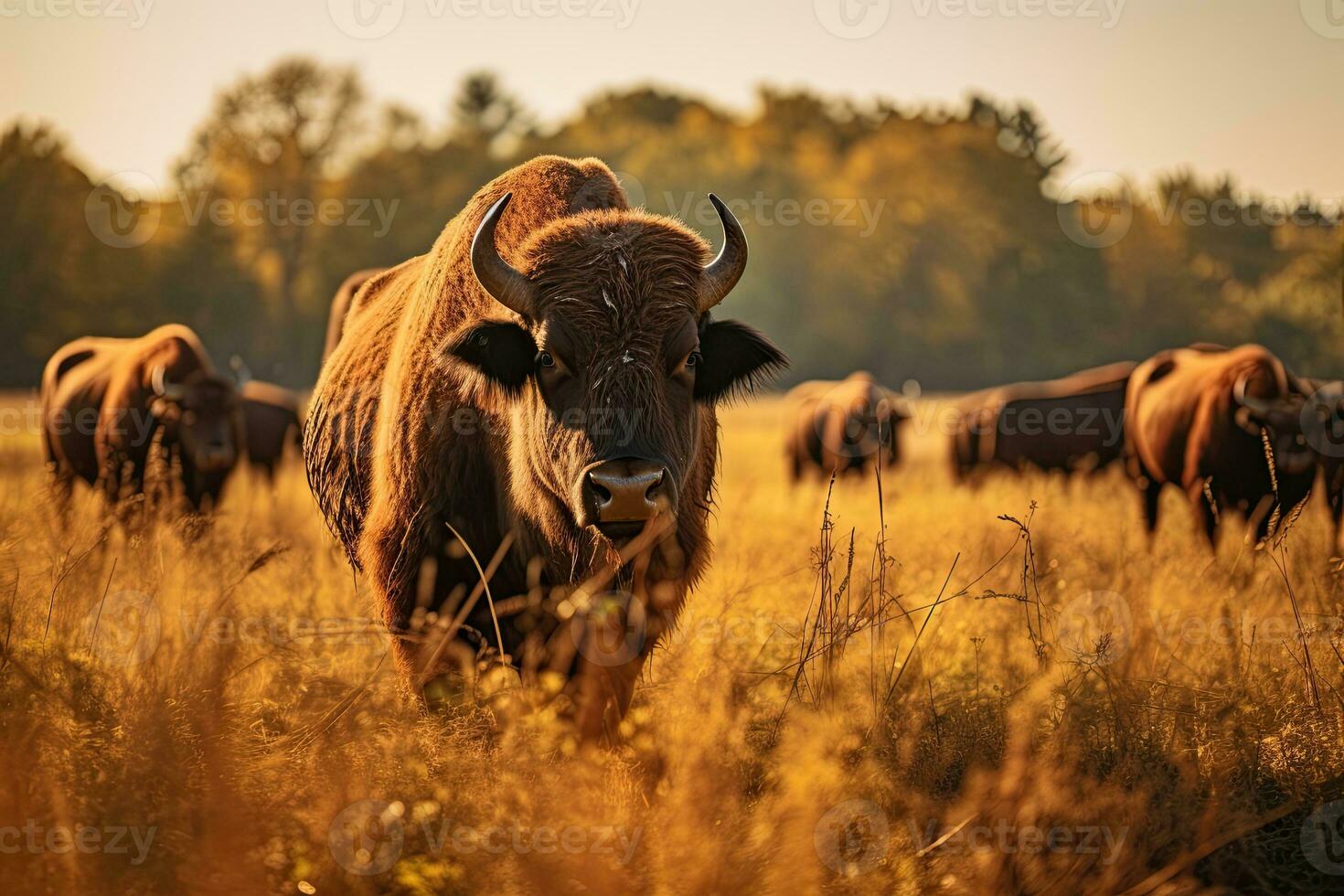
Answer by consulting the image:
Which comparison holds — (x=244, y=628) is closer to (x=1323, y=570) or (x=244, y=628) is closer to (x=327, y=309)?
(x=1323, y=570)

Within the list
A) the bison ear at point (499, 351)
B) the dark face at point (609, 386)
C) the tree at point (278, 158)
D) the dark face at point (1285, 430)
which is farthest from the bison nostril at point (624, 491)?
the tree at point (278, 158)

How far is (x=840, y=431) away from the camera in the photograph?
56.5 ft

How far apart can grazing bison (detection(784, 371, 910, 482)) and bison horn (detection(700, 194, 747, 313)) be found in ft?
37.2

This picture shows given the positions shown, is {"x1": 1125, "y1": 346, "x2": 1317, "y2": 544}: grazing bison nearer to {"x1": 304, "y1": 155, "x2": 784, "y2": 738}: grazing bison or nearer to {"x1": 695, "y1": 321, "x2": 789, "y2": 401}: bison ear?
{"x1": 695, "y1": 321, "x2": 789, "y2": 401}: bison ear

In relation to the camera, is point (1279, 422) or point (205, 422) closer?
point (1279, 422)

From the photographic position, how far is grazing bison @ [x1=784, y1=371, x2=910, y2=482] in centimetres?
1725

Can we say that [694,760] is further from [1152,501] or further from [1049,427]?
[1049,427]

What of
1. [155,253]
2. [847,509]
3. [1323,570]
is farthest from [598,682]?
[155,253]

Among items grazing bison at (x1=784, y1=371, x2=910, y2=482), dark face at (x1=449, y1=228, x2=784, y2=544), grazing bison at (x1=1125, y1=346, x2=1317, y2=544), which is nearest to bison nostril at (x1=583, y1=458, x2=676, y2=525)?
dark face at (x1=449, y1=228, x2=784, y2=544)

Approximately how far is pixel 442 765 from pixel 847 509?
10157 mm

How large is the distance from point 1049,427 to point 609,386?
13787mm

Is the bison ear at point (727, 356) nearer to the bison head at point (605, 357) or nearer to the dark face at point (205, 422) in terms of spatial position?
the bison head at point (605, 357)

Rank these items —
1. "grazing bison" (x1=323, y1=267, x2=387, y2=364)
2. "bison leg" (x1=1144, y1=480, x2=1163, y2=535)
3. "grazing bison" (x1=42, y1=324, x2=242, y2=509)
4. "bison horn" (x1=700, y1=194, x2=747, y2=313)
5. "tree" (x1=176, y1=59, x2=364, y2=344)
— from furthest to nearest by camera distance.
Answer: "tree" (x1=176, y1=59, x2=364, y2=344) < "bison leg" (x1=1144, y1=480, x2=1163, y2=535) < "grazing bison" (x1=42, y1=324, x2=242, y2=509) < "grazing bison" (x1=323, y1=267, x2=387, y2=364) < "bison horn" (x1=700, y1=194, x2=747, y2=313)

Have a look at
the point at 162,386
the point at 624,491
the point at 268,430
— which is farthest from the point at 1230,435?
the point at 268,430
